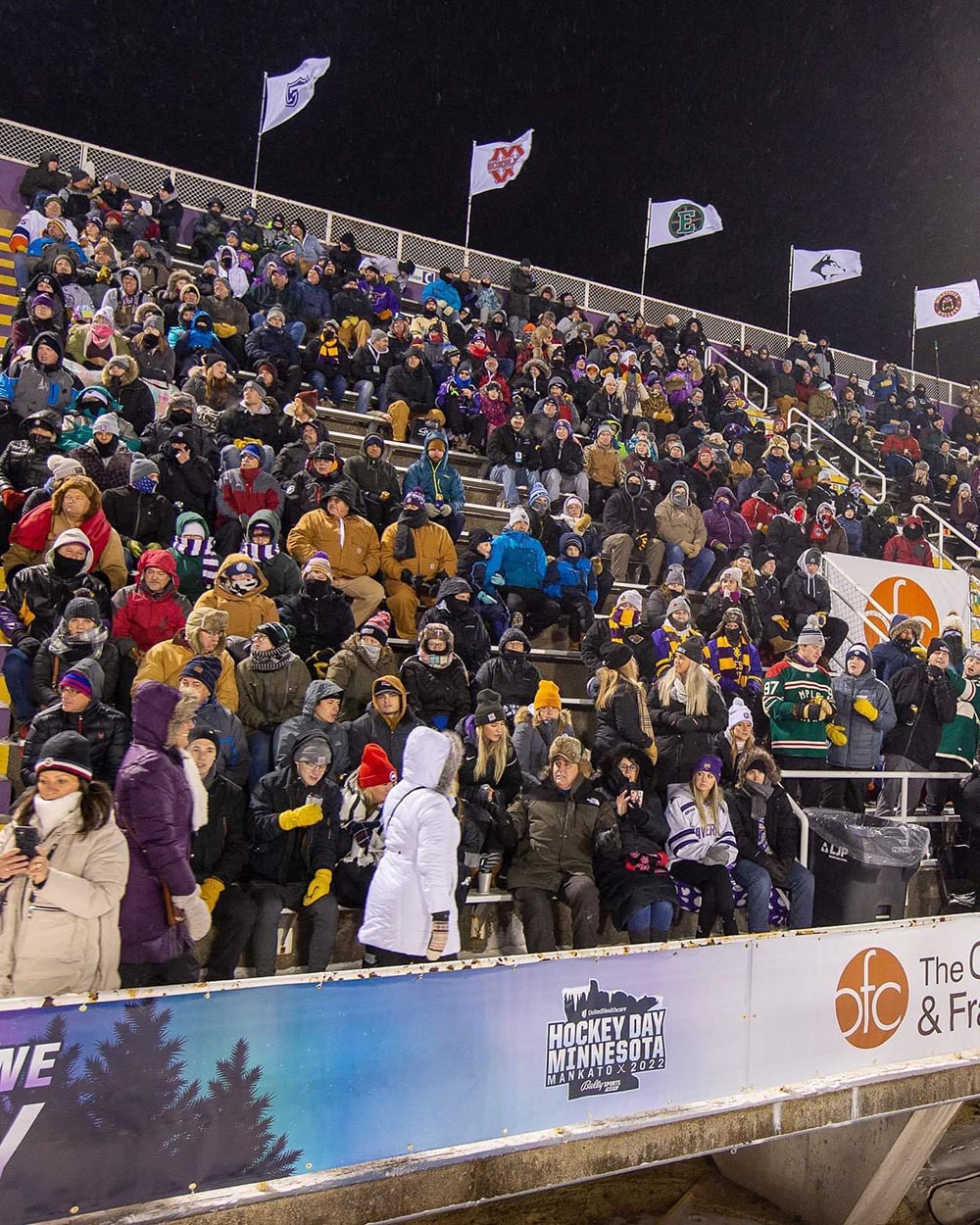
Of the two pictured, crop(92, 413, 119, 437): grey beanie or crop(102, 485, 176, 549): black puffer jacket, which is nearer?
crop(102, 485, 176, 549): black puffer jacket

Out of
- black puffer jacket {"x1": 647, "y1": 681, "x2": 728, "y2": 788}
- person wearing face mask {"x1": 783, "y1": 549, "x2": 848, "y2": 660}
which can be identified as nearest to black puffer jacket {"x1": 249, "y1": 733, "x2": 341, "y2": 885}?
black puffer jacket {"x1": 647, "y1": 681, "x2": 728, "y2": 788}

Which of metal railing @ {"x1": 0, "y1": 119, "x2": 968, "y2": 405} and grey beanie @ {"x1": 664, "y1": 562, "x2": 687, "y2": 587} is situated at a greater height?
metal railing @ {"x1": 0, "y1": 119, "x2": 968, "y2": 405}

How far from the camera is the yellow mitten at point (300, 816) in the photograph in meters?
4.94

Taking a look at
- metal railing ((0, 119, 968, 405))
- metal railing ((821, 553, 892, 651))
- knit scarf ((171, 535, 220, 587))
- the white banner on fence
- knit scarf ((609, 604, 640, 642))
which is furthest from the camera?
metal railing ((0, 119, 968, 405))

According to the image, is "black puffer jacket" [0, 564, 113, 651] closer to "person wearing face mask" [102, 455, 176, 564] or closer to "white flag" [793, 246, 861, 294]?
"person wearing face mask" [102, 455, 176, 564]

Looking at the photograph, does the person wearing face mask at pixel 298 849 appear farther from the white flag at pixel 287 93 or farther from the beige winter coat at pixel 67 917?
the white flag at pixel 287 93

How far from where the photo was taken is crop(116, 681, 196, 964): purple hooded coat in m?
4.16

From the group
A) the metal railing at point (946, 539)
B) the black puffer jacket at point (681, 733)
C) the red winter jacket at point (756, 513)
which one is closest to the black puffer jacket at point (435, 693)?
the black puffer jacket at point (681, 733)

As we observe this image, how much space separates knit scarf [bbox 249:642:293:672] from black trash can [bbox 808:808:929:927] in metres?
3.82

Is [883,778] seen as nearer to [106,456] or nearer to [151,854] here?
[151,854]

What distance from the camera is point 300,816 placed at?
4941 millimetres

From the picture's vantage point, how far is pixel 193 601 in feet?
22.5

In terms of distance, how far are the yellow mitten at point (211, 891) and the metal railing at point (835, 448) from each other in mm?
11921

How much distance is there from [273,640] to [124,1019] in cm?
281
